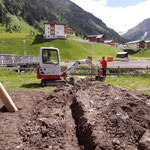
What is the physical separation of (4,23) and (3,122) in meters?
137

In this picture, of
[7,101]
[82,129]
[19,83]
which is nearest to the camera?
[82,129]

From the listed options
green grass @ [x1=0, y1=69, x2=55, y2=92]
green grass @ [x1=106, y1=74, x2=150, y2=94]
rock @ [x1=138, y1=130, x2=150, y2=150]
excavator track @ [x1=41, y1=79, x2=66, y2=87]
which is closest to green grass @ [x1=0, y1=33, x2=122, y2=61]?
green grass @ [x1=0, y1=69, x2=55, y2=92]

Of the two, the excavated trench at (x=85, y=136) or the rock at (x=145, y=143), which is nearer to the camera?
the rock at (x=145, y=143)

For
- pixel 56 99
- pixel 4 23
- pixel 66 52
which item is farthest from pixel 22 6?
pixel 56 99

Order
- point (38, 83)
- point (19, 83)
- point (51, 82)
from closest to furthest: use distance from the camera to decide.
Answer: point (51, 82)
point (38, 83)
point (19, 83)

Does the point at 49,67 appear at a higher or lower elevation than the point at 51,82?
higher

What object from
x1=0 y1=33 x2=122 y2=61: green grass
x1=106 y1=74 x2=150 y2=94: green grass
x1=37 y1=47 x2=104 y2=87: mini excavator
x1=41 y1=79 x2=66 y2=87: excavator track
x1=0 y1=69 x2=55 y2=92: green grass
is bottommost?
x1=0 y1=69 x2=55 y2=92: green grass

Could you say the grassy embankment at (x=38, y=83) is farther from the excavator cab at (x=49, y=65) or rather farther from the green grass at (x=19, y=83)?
the excavator cab at (x=49, y=65)

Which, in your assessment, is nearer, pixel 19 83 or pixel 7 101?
pixel 7 101

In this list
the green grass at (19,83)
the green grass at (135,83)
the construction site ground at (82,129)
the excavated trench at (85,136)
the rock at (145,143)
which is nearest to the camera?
the rock at (145,143)

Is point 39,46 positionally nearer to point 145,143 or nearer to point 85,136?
point 85,136

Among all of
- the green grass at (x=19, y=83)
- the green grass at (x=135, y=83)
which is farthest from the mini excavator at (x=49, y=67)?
the green grass at (x=135, y=83)

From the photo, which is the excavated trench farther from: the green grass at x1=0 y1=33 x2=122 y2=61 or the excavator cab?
the green grass at x1=0 y1=33 x2=122 y2=61

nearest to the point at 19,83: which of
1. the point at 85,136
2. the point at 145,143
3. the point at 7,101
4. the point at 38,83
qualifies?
the point at 38,83
